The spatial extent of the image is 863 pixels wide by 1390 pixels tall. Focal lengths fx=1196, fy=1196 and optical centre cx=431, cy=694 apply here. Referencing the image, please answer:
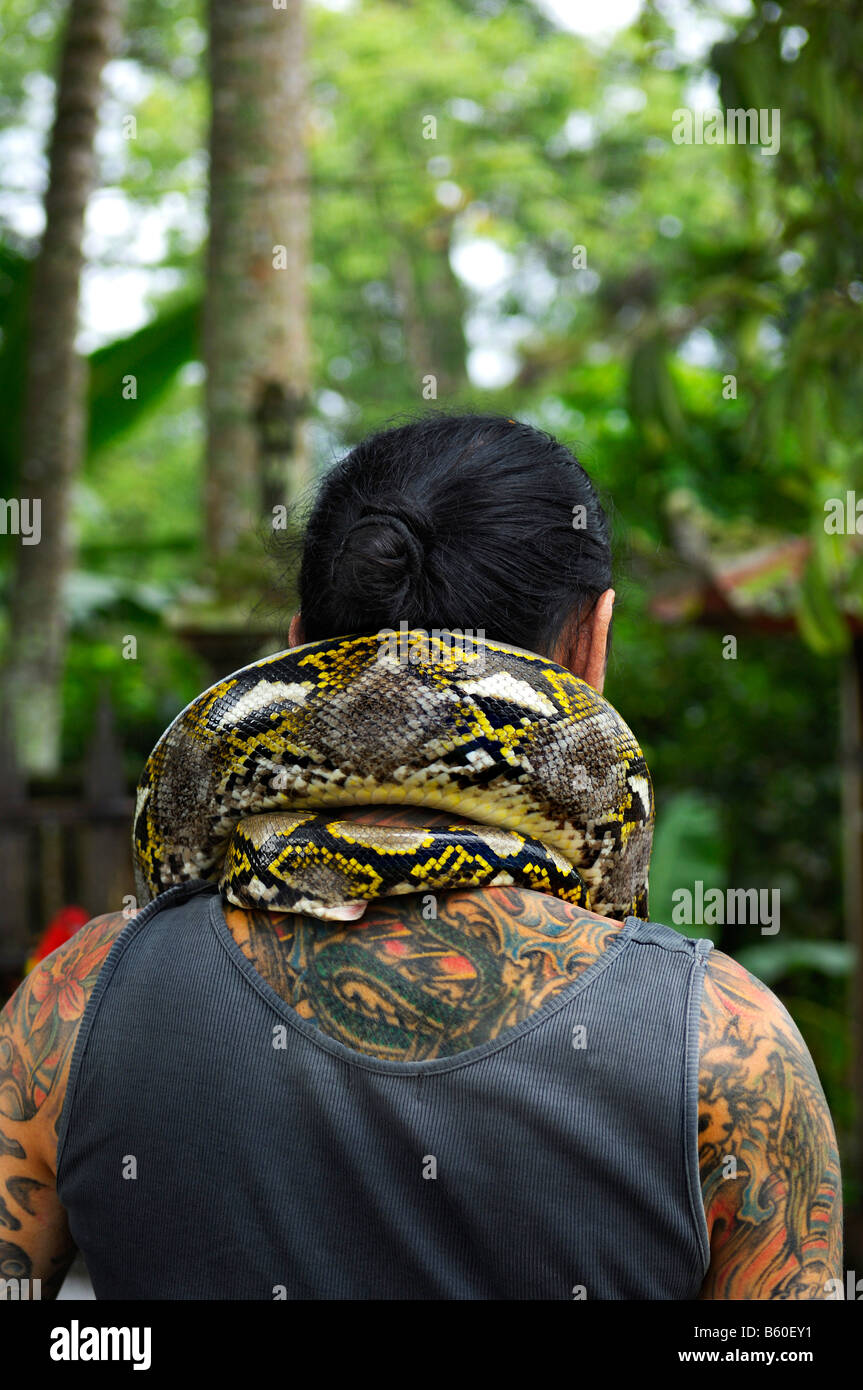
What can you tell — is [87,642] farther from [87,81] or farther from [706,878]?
[706,878]

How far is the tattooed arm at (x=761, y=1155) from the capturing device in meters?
1.23

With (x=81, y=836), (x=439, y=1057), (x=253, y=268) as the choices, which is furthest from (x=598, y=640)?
(x=253, y=268)

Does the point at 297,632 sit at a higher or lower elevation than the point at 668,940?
A: higher

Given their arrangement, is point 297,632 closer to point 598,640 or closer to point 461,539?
point 461,539

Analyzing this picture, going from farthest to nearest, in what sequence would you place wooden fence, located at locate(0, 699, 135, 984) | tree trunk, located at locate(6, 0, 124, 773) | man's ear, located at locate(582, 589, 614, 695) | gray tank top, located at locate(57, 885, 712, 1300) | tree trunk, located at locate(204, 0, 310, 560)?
tree trunk, located at locate(6, 0, 124, 773) < tree trunk, located at locate(204, 0, 310, 560) < wooden fence, located at locate(0, 699, 135, 984) < man's ear, located at locate(582, 589, 614, 695) < gray tank top, located at locate(57, 885, 712, 1300)

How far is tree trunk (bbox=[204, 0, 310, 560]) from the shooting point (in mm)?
4641

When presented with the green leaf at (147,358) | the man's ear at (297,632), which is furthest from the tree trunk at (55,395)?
the man's ear at (297,632)

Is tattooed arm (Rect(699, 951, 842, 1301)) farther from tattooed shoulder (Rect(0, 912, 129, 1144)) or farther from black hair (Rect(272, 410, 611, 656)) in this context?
tattooed shoulder (Rect(0, 912, 129, 1144))

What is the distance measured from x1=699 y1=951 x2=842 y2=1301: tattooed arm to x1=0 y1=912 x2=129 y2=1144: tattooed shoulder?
0.70 m

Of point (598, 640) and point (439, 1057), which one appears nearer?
point (439, 1057)

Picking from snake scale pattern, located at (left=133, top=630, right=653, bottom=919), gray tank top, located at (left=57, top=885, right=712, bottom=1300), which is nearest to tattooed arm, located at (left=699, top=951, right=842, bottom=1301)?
gray tank top, located at (left=57, top=885, right=712, bottom=1300)

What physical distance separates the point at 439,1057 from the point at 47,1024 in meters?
0.47

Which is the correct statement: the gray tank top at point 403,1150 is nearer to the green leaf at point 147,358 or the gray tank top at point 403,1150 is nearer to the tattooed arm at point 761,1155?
the tattooed arm at point 761,1155

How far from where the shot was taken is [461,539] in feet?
4.78
